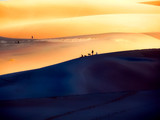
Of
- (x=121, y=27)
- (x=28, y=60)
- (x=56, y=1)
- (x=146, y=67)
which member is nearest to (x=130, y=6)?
(x=56, y=1)

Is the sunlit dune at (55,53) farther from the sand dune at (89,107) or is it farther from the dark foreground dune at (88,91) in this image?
the sand dune at (89,107)

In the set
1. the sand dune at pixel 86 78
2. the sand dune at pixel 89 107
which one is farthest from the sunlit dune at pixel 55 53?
the sand dune at pixel 89 107

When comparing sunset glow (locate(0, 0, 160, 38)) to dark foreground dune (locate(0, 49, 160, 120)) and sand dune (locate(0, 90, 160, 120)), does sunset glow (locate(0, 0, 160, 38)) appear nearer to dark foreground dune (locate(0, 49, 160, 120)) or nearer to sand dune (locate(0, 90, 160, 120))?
dark foreground dune (locate(0, 49, 160, 120))

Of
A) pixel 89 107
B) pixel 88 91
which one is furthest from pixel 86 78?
pixel 89 107

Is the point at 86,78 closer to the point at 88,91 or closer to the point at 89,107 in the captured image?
the point at 88,91

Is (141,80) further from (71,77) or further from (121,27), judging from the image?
(121,27)

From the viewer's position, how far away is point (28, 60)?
18.3ft

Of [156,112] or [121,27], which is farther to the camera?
[121,27]

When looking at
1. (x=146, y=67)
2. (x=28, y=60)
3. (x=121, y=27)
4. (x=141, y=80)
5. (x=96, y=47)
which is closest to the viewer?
(x=141, y=80)

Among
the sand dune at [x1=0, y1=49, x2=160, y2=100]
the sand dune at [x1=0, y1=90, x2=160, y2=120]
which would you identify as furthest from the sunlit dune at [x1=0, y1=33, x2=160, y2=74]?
the sand dune at [x1=0, y1=90, x2=160, y2=120]

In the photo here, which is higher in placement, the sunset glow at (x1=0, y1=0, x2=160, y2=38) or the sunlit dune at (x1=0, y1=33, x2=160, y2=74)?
the sunset glow at (x1=0, y1=0, x2=160, y2=38)

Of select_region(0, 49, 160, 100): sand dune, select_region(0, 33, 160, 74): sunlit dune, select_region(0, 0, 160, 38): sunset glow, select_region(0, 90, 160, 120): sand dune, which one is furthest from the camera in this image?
select_region(0, 0, 160, 38): sunset glow

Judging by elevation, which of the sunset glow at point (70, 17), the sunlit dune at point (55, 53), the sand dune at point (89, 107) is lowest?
the sand dune at point (89, 107)

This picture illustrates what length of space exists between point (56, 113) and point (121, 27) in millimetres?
9665
